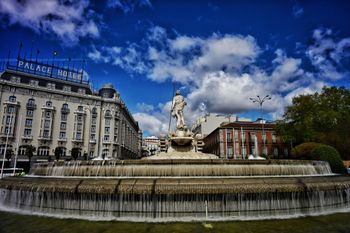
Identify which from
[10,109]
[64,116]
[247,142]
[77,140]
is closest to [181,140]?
[247,142]

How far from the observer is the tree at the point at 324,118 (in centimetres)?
4019

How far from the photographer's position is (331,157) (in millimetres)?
21562

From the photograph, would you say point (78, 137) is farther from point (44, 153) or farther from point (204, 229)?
point (204, 229)

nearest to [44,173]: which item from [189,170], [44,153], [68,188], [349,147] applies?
[68,188]

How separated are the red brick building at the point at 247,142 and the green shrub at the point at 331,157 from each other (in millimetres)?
39825

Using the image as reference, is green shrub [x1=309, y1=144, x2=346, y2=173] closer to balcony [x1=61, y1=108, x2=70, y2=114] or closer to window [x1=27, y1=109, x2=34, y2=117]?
balcony [x1=61, y1=108, x2=70, y2=114]

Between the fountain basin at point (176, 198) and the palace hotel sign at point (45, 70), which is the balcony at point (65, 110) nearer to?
the palace hotel sign at point (45, 70)

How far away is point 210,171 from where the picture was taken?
1041 centimetres

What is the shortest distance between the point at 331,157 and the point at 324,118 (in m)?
26.1

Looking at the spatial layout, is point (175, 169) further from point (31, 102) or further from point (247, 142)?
point (31, 102)

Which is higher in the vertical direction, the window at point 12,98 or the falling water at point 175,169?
the window at point 12,98

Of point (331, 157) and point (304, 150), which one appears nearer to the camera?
point (331, 157)

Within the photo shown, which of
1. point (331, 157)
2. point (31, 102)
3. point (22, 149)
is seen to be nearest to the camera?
point (331, 157)

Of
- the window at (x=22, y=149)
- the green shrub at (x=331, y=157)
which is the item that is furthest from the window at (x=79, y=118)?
the green shrub at (x=331, y=157)
